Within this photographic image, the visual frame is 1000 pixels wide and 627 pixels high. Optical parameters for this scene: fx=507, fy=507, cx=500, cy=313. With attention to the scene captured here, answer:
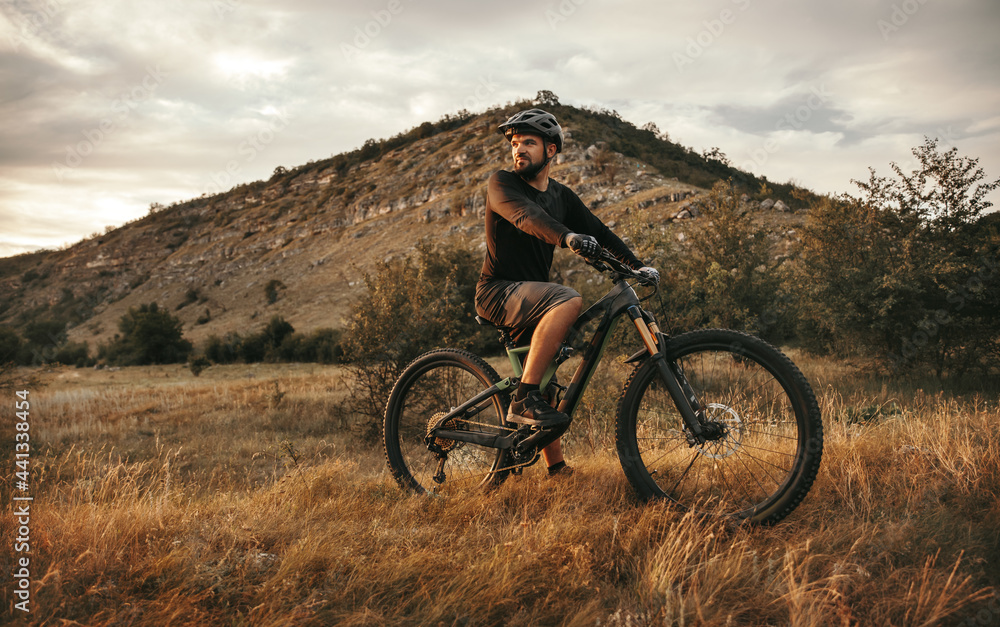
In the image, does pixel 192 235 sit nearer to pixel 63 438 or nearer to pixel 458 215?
pixel 458 215

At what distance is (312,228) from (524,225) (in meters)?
77.3

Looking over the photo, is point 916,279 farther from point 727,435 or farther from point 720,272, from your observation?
point 727,435

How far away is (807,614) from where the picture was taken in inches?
73.6

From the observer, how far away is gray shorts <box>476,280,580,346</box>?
3.08 m

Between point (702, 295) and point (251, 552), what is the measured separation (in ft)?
45.8

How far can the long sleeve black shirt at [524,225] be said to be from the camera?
3.06 metres

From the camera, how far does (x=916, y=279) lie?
39.9 ft

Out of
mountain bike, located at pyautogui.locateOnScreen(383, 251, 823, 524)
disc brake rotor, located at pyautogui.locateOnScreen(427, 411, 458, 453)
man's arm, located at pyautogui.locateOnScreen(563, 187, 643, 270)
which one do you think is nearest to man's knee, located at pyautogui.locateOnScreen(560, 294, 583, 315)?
mountain bike, located at pyautogui.locateOnScreen(383, 251, 823, 524)

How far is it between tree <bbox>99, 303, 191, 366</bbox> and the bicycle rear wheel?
132 feet

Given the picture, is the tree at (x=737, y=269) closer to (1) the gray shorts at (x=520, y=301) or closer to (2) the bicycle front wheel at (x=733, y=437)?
(2) the bicycle front wheel at (x=733, y=437)

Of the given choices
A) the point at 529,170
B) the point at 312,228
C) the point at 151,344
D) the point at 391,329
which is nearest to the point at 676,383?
the point at 529,170

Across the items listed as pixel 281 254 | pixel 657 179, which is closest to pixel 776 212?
pixel 657 179

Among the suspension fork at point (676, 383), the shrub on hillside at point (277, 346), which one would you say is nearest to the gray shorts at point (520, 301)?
the suspension fork at point (676, 383)

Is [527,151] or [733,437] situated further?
[527,151]
